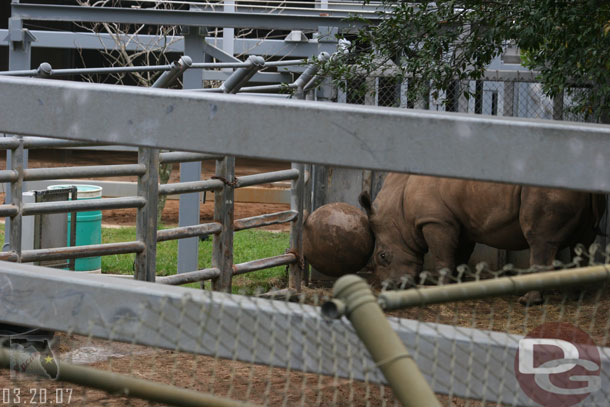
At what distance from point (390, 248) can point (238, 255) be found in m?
1.81

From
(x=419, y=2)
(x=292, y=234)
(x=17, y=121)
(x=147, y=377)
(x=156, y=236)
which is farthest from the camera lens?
(x=292, y=234)

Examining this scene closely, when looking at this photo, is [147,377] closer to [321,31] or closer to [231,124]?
[231,124]

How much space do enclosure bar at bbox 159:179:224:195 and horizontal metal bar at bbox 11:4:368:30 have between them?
137 inches

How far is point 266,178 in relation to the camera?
7469 mm

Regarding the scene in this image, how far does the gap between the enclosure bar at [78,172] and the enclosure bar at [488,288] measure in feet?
14.2

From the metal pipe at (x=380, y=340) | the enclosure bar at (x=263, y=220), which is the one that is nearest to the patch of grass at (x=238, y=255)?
the enclosure bar at (x=263, y=220)

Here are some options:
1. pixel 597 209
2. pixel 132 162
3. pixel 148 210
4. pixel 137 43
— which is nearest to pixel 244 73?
pixel 148 210

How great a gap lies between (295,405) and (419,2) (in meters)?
4.12

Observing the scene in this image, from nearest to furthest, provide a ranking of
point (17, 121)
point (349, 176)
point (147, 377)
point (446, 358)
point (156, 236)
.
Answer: point (17, 121)
point (446, 358)
point (147, 377)
point (156, 236)
point (349, 176)

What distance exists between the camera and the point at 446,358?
7.99 ft

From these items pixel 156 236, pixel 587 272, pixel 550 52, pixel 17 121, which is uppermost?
pixel 550 52

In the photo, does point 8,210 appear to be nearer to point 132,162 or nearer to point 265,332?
point 265,332

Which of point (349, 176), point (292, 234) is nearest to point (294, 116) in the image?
point (292, 234)

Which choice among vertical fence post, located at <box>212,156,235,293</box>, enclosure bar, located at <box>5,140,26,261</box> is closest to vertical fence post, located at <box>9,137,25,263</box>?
enclosure bar, located at <box>5,140,26,261</box>
